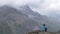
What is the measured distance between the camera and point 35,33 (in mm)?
18547

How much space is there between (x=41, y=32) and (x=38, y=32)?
31 centimetres

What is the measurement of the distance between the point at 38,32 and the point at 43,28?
2.73ft

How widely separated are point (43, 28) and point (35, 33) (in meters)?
1.01

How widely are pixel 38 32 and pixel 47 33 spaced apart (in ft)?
3.04

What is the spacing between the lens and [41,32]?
18234 mm

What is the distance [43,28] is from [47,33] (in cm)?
98

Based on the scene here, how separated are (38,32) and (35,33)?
0.39m

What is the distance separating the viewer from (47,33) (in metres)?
18.0

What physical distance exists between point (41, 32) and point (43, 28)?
2.46 feet

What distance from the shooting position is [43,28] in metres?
18.8

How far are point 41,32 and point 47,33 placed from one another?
62 centimetres

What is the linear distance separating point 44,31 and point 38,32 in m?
0.69

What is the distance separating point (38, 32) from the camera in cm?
1833

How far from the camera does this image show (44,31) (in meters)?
18.6
